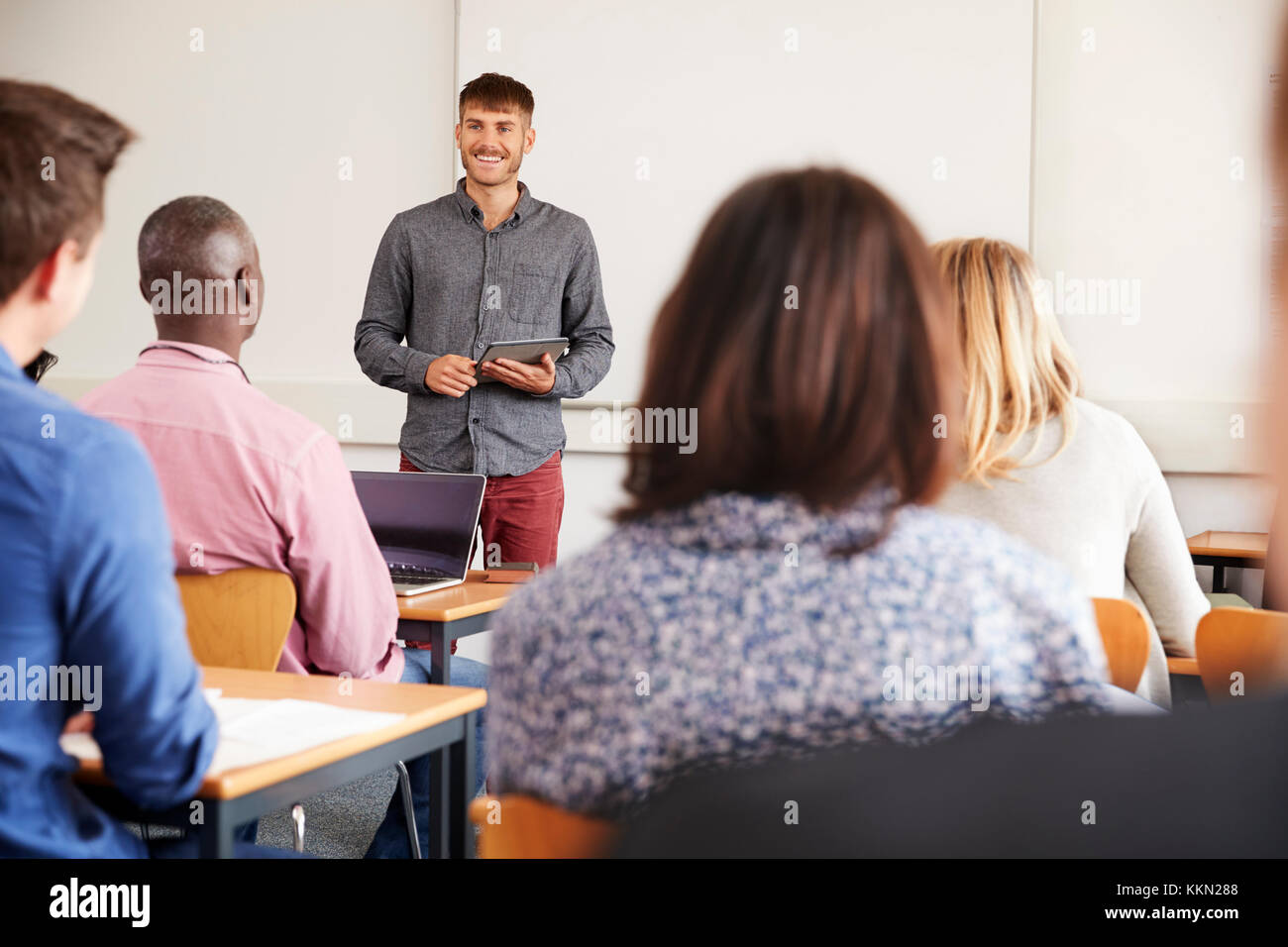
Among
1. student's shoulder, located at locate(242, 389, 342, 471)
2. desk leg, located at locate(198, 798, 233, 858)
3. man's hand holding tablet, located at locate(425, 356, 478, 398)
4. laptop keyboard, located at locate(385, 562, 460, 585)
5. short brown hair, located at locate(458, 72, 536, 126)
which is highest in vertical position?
short brown hair, located at locate(458, 72, 536, 126)

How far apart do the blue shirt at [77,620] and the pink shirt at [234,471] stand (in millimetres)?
614

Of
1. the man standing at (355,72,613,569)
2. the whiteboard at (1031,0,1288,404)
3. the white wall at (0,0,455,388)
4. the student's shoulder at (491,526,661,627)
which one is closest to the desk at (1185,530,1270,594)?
the whiteboard at (1031,0,1288,404)

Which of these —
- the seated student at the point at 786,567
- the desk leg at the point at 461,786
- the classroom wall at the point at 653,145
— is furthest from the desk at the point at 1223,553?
the seated student at the point at 786,567

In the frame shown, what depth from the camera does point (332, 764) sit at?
48.7 inches

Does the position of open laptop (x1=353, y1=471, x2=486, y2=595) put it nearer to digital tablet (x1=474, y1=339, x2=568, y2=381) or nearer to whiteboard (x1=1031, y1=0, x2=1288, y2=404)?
digital tablet (x1=474, y1=339, x2=568, y2=381)

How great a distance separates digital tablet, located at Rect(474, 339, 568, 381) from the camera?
296 centimetres

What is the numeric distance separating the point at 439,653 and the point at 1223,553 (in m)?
2.35

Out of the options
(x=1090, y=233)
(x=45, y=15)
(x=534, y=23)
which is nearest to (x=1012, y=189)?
(x=1090, y=233)

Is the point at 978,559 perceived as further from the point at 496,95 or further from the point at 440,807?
the point at 496,95

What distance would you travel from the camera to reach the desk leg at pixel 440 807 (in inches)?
59.7

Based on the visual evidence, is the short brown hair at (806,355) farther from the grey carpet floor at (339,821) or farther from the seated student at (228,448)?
the grey carpet floor at (339,821)
